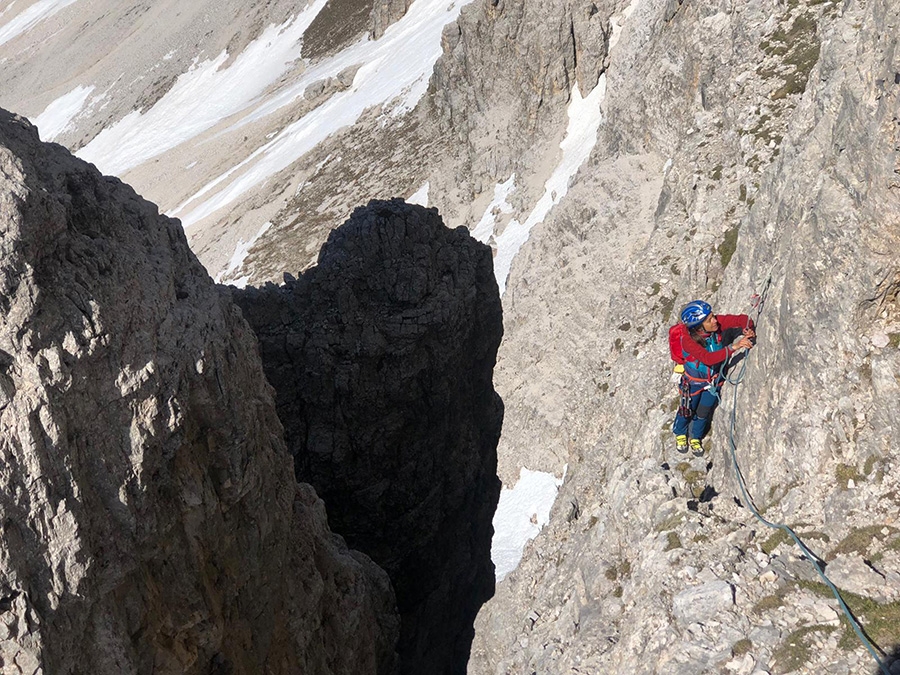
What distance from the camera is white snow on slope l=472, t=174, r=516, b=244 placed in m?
37.8

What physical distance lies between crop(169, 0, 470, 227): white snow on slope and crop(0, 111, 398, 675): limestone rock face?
142 ft

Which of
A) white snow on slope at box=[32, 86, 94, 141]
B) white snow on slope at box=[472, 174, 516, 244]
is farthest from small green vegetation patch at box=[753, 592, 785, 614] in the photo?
white snow on slope at box=[32, 86, 94, 141]

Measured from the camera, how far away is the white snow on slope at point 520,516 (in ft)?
87.4

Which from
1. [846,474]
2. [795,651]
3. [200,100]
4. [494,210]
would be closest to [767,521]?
[846,474]

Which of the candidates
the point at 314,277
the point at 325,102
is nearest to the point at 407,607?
the point at 314,277

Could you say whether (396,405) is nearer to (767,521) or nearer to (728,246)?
(728,246)

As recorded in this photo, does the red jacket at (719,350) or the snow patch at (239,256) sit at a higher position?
the red jacket at (719,350)

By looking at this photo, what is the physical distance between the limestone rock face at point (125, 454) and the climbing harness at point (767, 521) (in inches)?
408

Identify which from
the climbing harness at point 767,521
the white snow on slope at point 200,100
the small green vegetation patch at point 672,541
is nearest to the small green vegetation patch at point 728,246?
the climbing harness at point 767,521

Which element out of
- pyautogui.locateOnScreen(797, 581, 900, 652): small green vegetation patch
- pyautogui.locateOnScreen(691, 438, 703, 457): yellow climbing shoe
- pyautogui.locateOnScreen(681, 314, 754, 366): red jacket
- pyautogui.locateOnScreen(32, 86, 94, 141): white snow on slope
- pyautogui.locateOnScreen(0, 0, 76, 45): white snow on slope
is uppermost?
pyautogui.locateOnScreen(0, 0, 76, 45): white snow on slope

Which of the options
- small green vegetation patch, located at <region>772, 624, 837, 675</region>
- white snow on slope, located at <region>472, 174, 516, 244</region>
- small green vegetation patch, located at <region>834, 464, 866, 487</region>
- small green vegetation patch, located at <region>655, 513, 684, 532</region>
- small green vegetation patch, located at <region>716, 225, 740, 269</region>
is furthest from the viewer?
white snow on slope, located at <region>472, 174, 516, 244</region>

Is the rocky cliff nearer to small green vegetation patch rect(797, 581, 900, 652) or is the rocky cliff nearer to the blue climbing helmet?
small green vegetation patch rect(797, 581, 900, 652)

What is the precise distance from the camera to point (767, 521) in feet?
39.6

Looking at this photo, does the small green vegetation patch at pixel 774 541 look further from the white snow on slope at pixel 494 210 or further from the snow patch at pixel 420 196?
the snow patch at pixel 420 196
